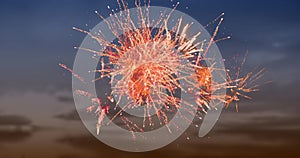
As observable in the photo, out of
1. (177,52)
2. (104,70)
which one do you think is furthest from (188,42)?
(104,70)

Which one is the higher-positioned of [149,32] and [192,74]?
[149,32]

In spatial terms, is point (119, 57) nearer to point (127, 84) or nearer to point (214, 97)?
point (127, 84)

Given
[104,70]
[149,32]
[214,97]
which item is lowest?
[214,97]

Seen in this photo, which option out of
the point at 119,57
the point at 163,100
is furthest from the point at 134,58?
the point at 163,100

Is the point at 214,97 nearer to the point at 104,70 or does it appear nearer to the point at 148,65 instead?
the point at 148,65

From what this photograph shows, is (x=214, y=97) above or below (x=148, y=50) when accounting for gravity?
below

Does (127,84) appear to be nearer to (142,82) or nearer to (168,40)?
(142,82)

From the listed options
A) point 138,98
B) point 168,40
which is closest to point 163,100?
point 138,98
